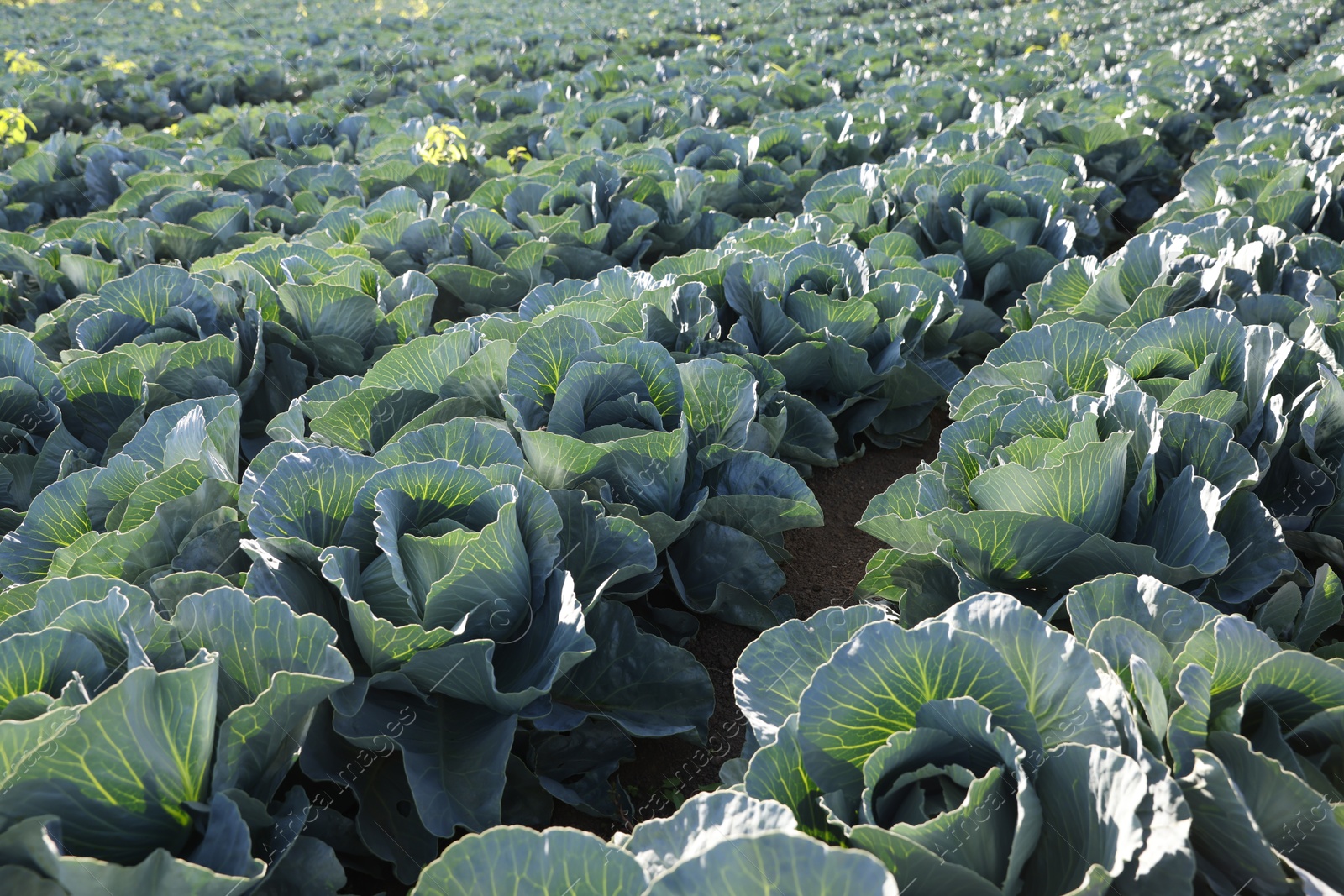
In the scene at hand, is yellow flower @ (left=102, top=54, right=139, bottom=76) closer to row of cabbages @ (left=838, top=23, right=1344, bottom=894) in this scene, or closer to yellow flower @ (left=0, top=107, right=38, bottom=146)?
yellow flower @ (left=0, top=107, right=38, bottom=146)

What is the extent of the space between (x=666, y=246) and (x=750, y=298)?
5.67 feet

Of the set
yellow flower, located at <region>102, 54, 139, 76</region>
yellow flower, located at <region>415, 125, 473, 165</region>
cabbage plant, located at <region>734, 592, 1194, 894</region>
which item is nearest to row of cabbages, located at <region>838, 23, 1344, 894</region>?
cabbage plant, located at <region>734, 592, 1194, 894</region>

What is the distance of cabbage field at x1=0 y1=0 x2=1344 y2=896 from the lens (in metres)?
1.31

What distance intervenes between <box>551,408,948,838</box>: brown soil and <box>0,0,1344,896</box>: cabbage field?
2cm

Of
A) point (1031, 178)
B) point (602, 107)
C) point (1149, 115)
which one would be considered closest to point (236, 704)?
point (1031, 178)

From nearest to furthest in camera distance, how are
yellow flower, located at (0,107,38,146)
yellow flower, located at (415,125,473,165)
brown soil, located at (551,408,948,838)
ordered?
brown soil, located at (551,408,948,838)
yellow flower, located at (415,125,473,165)
yellow flower, located at (0,107,38,146)

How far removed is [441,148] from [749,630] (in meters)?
4.45

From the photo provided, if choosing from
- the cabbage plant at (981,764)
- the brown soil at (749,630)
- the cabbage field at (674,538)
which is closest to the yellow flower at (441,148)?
the cabbage field at (674,538)

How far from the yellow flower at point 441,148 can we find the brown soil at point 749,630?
3537 millimetres

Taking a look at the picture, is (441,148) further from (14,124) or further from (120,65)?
(120,65)

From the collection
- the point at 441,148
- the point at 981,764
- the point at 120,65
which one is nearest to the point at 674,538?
the point at 981,764

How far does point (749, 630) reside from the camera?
2.68 meters

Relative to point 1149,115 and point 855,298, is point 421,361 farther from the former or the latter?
point 1149,115

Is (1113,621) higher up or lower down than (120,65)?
lower down
